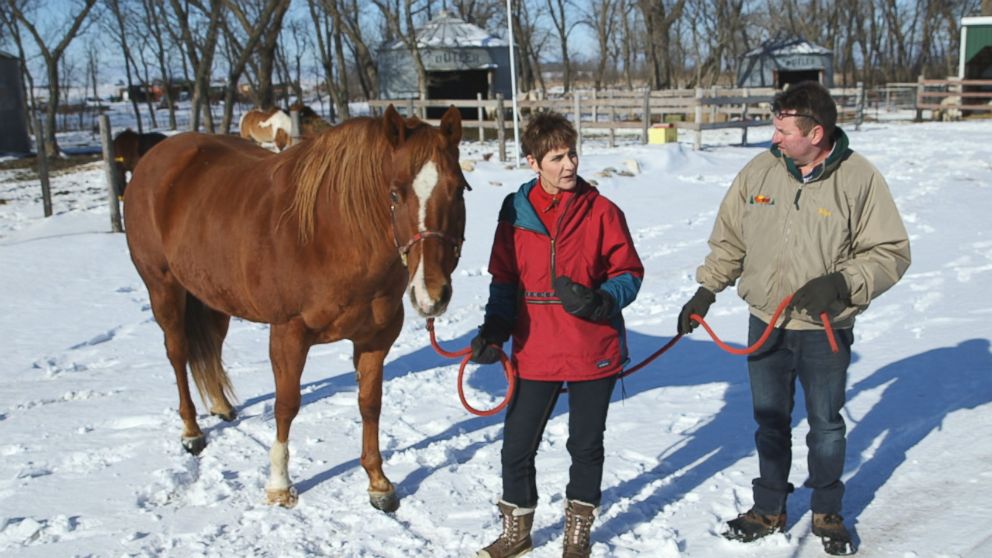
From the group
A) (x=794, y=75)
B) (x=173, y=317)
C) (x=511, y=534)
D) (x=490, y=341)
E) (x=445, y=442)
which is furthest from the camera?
(x=794, y=75)

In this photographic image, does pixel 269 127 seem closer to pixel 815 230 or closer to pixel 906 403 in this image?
pixel 906 403

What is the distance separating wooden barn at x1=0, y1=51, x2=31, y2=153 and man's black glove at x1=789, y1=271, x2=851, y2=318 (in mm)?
28469

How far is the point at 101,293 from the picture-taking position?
7070 millimetres

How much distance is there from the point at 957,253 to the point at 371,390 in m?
6.24

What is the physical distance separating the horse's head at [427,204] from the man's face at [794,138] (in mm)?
1100

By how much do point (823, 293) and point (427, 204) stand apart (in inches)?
53.1

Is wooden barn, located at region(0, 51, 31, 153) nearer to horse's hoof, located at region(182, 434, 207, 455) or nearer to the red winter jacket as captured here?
horse's hoof, located at region(182, 434, 207, 455)

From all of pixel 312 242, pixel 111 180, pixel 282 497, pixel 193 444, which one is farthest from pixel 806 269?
pixel 111 180

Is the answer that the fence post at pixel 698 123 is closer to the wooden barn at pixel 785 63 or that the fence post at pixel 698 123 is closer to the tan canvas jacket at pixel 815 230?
the tan canvas jacket at pixel 815 230

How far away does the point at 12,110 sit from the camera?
2559 cm

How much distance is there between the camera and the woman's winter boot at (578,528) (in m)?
2.79

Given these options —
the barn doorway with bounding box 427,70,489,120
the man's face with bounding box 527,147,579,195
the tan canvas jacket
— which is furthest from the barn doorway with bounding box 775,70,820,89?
the man's face with bounding box 527,147,579,195

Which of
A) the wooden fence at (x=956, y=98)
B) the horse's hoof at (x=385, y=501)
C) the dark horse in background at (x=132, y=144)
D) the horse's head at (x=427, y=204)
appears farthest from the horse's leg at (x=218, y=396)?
the wooden fence at (x=956, y=98)

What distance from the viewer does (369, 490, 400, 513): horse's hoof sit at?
3.35m
